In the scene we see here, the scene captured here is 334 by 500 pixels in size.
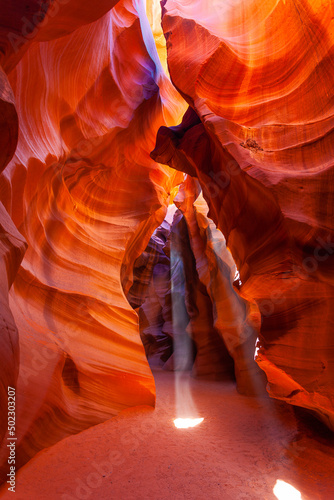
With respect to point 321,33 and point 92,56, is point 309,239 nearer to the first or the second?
point 321,33

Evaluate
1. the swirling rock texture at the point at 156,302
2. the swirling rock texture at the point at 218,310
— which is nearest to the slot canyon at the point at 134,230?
the swirling rock texture at the point at 218,310

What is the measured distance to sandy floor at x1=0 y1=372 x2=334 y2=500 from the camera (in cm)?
346

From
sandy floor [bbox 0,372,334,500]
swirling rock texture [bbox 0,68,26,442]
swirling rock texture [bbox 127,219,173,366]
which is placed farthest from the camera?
swirling rock texture [bbox 127,219,173,366]

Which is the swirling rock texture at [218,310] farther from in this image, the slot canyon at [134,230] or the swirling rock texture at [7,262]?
the swirling rock texture at [7,262]

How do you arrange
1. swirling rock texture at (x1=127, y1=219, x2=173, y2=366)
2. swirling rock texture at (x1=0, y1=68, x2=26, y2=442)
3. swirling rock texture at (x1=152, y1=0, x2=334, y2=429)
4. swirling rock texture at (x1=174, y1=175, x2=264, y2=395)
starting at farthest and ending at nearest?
swirling rock texture at (x1=127, y1=219, x2=173, y2=366), swirling rock texture at (x1=174, y1=175, x2=264, y2=395), swirling rock texture at (x1=152, y1=0, x2=334, y2=429), swirling rock texture at (x1=0, y1=68, x2=26, y2=442)

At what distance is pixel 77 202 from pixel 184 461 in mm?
5447

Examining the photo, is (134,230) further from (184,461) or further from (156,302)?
(156,302)

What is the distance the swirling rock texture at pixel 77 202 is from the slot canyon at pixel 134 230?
4 centimetres

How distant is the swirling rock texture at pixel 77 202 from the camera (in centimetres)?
426

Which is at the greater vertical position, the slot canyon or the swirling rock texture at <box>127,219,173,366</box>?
the slot canyon

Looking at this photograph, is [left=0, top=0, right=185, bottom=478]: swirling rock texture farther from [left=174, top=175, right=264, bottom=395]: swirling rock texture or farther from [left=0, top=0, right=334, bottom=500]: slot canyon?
[left=174, top=175, right=264, bottom=395]: swirling rock texture

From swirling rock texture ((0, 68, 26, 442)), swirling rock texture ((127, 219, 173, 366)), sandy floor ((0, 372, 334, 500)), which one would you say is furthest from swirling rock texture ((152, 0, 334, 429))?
swirling rock texture ((127, 219, 173, 366))

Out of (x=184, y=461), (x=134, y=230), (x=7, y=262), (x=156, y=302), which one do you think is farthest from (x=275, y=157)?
(x=156, y=302)

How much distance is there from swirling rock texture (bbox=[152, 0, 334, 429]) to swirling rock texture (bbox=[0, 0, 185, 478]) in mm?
1786
